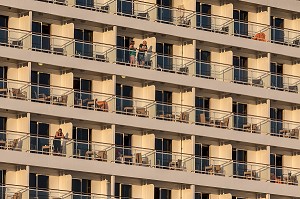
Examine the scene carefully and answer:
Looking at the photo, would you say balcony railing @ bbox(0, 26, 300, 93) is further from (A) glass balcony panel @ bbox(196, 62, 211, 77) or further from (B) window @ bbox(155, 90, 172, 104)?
(B) window @ bbox(155, 90, 172, 104)

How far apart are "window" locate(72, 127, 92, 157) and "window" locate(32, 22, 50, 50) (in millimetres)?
4847

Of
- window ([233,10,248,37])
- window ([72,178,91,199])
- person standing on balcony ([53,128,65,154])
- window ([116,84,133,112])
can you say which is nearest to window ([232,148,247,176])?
window ([233,10,248,37])

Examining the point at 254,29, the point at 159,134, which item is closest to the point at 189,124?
the point at 159,134

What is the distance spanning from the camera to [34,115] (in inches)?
4033

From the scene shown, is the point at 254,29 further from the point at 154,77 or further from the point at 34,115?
the point at 34,115

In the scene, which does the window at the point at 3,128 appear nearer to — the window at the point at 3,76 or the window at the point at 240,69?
the window at the point at 3,76

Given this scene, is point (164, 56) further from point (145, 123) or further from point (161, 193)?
point (161, 193)

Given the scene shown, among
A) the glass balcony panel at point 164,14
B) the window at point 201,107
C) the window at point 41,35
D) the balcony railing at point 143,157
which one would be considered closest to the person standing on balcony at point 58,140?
the balcony railing at point 143,157

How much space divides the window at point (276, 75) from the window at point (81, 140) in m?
13.7

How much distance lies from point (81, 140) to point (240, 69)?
1257cm

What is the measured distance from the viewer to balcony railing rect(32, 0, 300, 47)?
10688 centimetres

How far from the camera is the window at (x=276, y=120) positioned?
370ft

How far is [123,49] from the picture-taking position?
107000mm

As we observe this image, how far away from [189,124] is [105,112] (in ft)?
18.9
